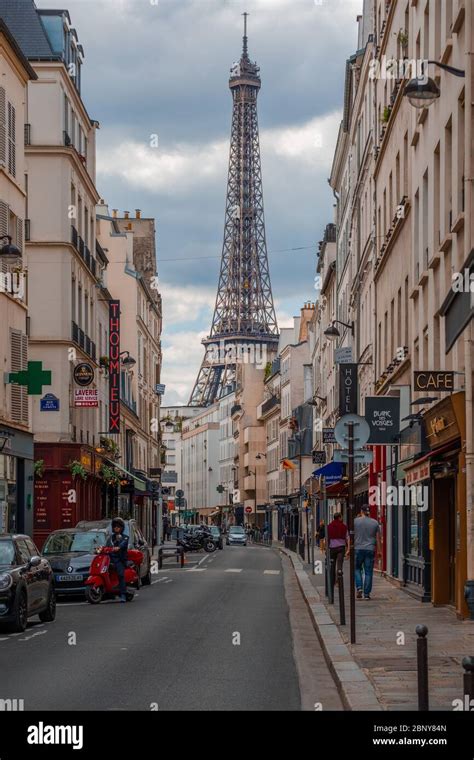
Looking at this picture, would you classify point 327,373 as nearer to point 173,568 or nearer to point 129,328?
point 129,328

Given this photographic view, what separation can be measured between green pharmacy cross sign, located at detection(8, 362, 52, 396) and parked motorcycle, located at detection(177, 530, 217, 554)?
37.3 metres

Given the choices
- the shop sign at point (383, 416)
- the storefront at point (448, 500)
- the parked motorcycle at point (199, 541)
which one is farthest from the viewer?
the parked motorcycle at point (199, 541)

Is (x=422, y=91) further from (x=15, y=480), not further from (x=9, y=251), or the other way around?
(x=15, y=480)

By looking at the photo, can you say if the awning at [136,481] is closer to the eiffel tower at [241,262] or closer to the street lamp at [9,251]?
the street lamp at [9,251]

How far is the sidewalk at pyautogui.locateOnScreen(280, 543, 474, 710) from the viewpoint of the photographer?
1249 centimetres

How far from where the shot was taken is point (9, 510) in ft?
125

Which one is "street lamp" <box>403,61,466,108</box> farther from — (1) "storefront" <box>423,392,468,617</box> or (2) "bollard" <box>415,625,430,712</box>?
(2) "bollard" <box>415,625,430,712</box>

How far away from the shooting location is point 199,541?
245ft

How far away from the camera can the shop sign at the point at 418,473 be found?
2449cm

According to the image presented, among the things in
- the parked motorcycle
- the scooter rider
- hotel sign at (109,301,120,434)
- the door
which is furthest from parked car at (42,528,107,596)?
the parked motorcycle

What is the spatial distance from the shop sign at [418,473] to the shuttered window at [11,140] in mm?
15702

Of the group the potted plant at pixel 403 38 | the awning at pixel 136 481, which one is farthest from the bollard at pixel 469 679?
the awning at pixel 136 481
